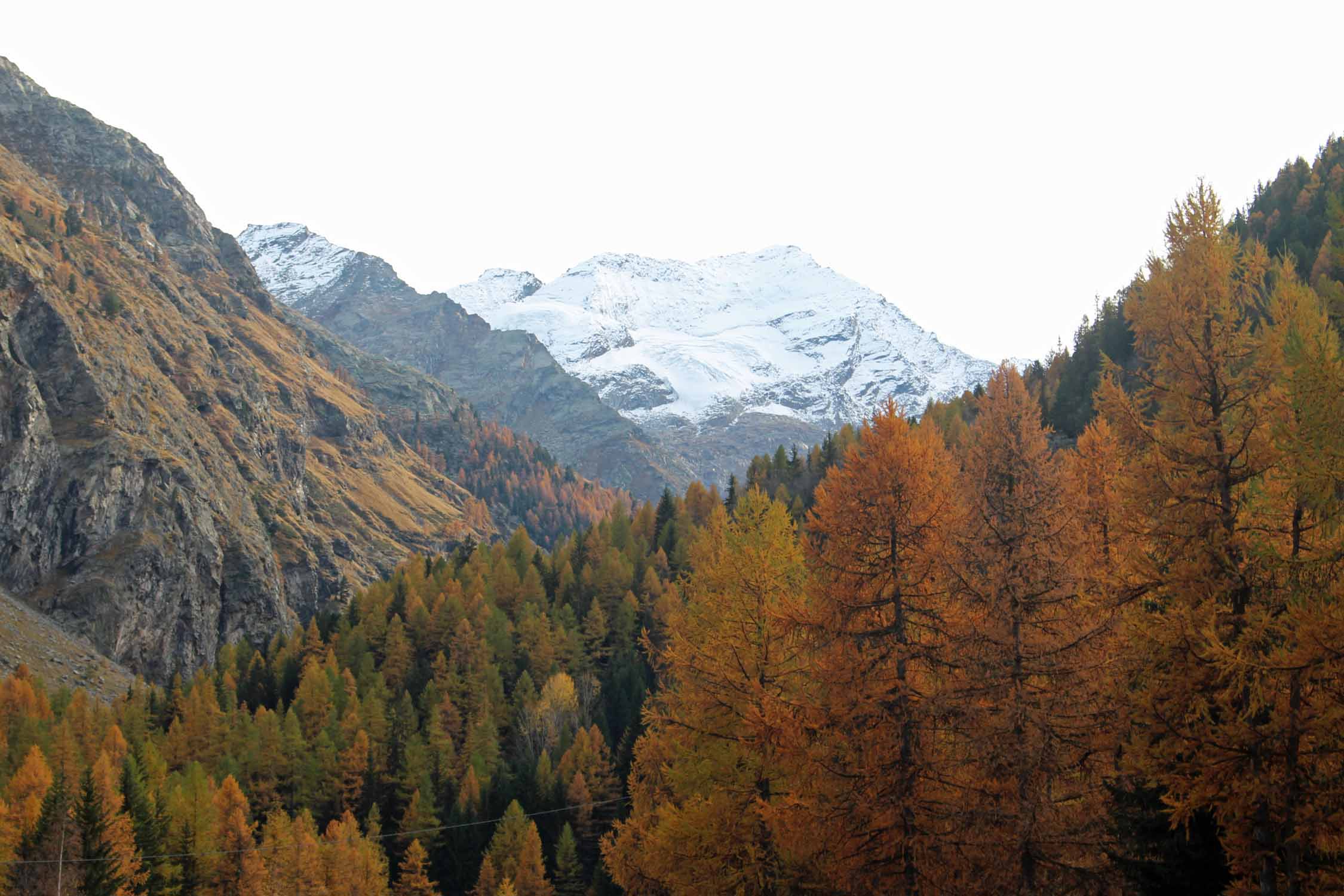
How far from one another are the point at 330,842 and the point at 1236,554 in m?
61.2

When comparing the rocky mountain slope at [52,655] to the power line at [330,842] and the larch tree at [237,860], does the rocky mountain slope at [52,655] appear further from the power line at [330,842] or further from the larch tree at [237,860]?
the power line at [330,842]

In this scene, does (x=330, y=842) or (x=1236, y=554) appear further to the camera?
(x=330, y=842)

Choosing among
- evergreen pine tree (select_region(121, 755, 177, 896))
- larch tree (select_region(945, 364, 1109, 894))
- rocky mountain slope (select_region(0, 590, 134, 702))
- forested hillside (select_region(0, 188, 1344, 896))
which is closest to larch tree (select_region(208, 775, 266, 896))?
evergreen pine tree (select_region(121, 755, 177, 896))

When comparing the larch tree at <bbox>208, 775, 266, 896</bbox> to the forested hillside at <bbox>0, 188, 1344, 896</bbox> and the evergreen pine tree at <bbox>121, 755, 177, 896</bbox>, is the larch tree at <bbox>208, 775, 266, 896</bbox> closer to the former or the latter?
the evergreen pine tree at <bbox>121, 755, 177, 896</bbox>

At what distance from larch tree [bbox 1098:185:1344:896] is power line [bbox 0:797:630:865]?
157 feet

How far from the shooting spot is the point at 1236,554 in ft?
57.6

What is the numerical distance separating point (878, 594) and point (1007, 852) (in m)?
5.54

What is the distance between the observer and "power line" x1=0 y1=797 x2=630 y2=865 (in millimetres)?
52125

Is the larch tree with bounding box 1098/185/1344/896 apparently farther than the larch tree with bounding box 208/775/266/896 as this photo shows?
No

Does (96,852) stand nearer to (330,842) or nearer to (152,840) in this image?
(152,840)

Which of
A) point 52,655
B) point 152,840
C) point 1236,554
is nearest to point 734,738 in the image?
point 1236,554

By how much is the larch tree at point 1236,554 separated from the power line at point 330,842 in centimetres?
4789

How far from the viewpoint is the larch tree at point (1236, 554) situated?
15219mm

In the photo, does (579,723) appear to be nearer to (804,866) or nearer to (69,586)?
(804,866)
